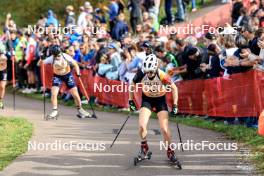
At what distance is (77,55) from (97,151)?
9.68 m

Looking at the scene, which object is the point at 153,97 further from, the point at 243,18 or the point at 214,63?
the point at 243,18

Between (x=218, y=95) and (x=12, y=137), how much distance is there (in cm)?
522

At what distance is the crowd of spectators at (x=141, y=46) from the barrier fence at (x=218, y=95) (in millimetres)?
236

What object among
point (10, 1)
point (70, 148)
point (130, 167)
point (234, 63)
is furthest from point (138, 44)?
point (10, 1)

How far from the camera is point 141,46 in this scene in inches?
760

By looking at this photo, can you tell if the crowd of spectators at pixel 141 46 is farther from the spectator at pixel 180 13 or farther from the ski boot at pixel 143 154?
the ski boot at pixel 143 154

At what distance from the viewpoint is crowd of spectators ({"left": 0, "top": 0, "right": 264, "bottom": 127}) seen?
15594 millimetres

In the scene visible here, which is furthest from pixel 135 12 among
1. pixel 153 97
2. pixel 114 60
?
pixel 153 97

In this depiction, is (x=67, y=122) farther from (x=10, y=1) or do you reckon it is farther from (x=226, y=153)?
(x=10, y=1)

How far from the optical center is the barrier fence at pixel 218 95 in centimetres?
1430

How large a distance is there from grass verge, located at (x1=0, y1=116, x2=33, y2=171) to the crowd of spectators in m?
3.07

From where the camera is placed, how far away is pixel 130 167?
39.0 feet

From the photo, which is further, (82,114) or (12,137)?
(82,114)

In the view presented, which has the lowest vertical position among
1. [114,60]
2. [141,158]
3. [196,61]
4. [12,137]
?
[12,137]
